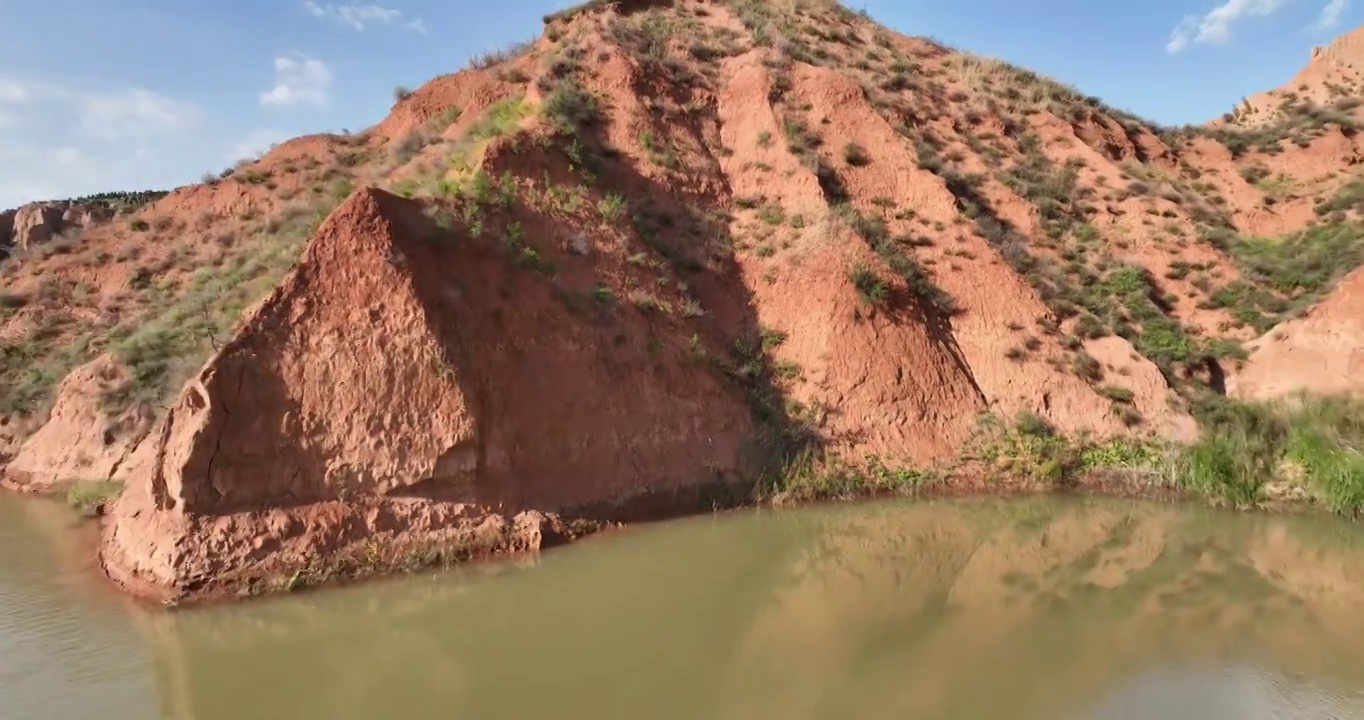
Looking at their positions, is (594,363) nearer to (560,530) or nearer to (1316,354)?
(560,530)

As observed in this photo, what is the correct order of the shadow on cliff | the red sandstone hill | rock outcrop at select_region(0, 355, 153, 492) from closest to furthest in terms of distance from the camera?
the red sandstone hill
the shadow on cliff
rock outcrop at select_region(0, 355, 153, 492)

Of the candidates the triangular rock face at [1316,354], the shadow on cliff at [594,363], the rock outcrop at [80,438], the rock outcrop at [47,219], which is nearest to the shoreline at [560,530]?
the shadow on cliff at [594,363]

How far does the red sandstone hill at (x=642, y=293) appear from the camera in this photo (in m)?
11.2

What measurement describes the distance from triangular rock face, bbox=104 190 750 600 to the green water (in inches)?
37.5

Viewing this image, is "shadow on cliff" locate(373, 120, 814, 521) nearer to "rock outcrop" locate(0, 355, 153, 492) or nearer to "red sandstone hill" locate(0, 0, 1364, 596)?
"red sandstone hill" locate(0, 0, 1364, 596)

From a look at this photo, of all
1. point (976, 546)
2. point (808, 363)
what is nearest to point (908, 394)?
point (808, 363)

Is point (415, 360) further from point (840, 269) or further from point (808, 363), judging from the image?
point (840, 269)

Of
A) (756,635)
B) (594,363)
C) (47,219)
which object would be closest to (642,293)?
(594,363)

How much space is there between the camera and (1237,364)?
17.8m

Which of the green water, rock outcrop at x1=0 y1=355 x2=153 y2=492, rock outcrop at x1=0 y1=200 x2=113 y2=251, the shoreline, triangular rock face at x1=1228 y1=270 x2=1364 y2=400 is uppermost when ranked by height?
rock outcrop at x1=0 y1=200 x2=113 y2=251

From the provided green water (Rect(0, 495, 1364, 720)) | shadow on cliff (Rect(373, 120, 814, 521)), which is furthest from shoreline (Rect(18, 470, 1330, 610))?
green water (Rect(0, 495, 1364, 720))

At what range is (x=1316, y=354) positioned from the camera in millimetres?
16469

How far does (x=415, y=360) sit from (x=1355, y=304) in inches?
711

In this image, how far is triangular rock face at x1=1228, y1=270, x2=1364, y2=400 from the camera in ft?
52.3
